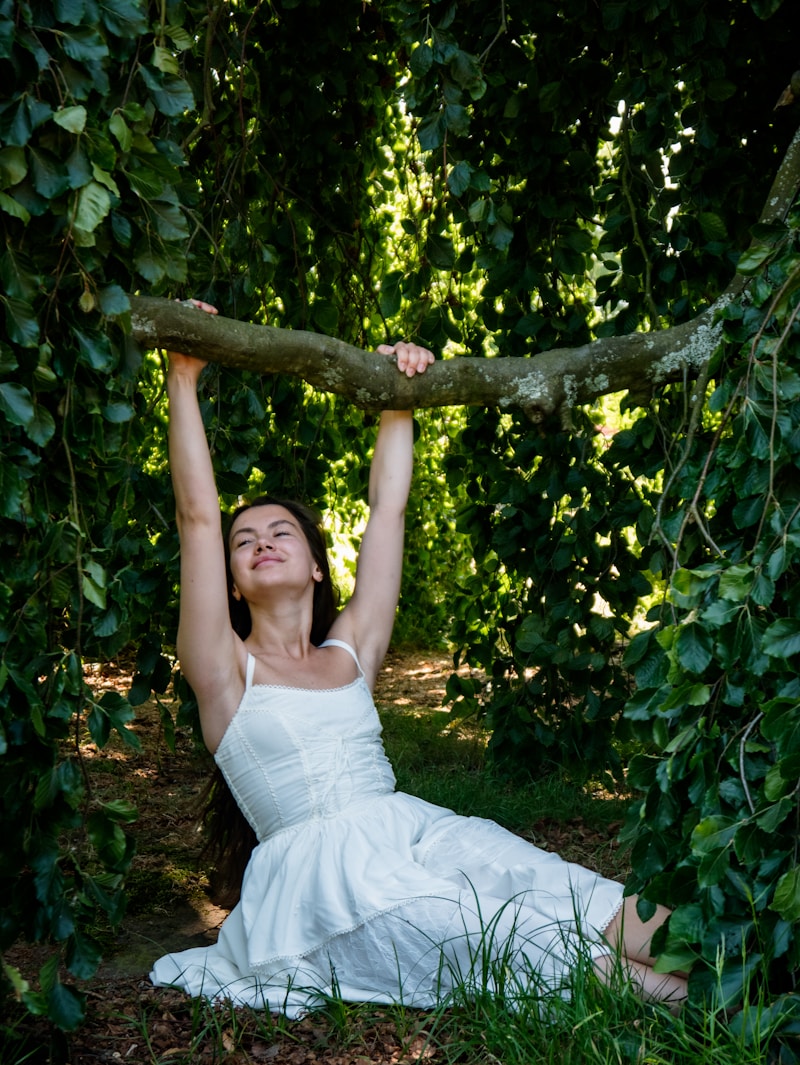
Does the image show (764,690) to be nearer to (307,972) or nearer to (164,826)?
(307,972)

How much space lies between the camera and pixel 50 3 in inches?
52.9

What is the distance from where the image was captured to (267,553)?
2307 mm

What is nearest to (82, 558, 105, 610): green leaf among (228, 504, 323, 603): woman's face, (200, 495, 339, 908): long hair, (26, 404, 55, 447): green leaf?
(26, 404, 55, 447): green leaf

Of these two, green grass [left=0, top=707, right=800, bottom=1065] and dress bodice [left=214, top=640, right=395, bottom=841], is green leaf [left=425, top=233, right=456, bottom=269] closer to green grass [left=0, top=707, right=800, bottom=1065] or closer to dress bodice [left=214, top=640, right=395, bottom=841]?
dress bodice [left=214, top=640, right=395, bottom=841]

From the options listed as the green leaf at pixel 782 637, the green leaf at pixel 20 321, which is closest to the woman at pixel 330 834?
the green leaf at pixel 20 321

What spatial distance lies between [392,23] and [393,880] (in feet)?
9.04

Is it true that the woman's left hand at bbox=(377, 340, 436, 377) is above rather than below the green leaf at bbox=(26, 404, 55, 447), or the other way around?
above

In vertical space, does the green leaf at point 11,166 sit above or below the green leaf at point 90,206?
above

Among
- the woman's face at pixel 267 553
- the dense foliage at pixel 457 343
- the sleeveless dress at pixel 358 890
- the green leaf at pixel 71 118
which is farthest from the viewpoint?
the woman's face at pixel 267 553

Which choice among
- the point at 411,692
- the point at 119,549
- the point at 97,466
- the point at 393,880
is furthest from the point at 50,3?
the point at 411,692

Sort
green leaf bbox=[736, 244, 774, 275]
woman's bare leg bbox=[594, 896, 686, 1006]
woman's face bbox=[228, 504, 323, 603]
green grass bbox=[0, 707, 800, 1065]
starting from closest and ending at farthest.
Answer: green grass bbox=[0, 707, 800, 1065]
green leaf bbox=[736, 244, 774, 275]
woman's bare leg bbox=[594, 896, 686, 1006]
woman's face bbox=[228, 504, 323, 603]

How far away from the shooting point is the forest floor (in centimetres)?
178

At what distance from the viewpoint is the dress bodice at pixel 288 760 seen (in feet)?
7.11

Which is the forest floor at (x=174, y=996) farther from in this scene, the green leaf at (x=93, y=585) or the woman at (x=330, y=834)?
the green leaf at (x=93, y=585)
